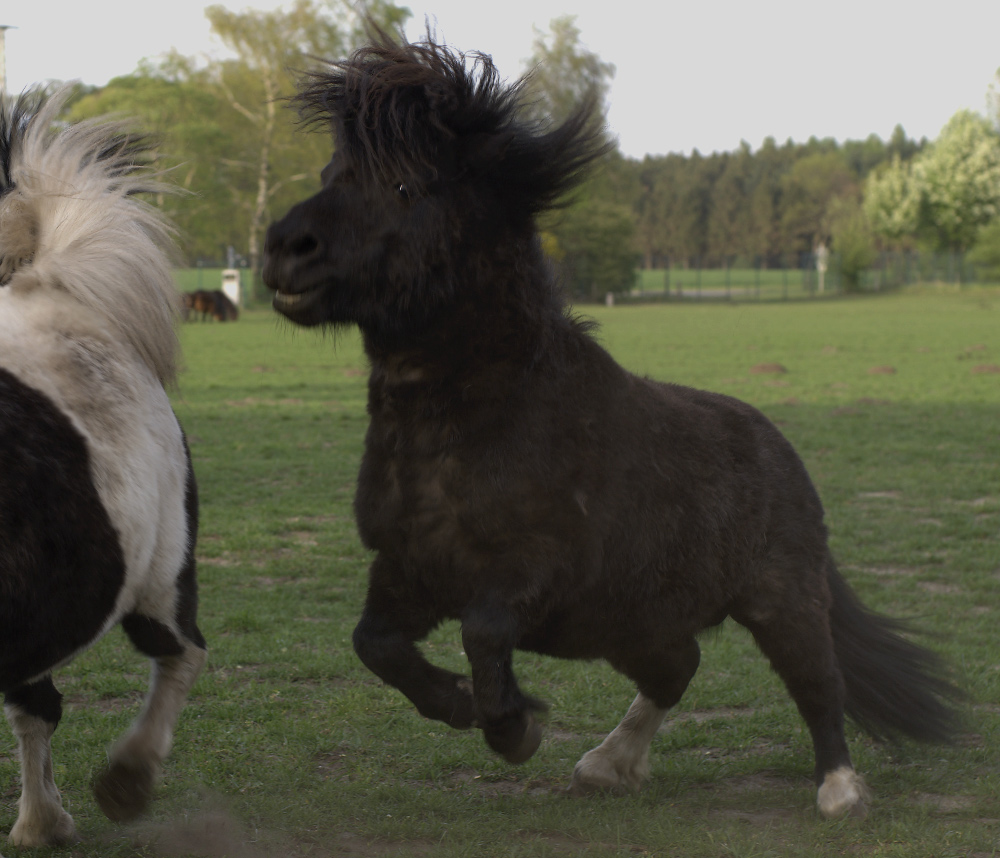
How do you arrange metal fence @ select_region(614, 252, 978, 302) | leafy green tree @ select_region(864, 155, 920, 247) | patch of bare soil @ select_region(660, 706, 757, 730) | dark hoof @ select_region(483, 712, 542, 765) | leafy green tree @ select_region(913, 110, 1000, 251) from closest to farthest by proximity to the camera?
dark hoof @ select_region(483, 712, 542, 765), patch of bare soil @ select_region(660, 706, 757, 730), metal fence @ select_region(614, 252, 978, 302), leafy green tree @ select_region(913, 110, 1000, 251), leafy green tree @ select_region(864, 155, 920, 247)

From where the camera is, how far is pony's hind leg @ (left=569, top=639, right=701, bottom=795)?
387 cm

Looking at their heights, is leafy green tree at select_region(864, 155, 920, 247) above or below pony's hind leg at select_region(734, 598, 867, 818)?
above

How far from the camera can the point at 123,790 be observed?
3.24 meters

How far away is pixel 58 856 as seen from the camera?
329 centimetres

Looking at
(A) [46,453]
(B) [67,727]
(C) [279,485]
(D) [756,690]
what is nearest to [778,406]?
(C) [279,485]

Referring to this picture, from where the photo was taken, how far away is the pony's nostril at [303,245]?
2.85 metres

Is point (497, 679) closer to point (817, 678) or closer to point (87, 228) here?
point (817, 678)

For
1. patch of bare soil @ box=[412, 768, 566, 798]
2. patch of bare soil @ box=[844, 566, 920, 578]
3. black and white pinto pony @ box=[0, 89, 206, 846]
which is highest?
black and white pinto pony @ box=[0, 89, 206, 846]

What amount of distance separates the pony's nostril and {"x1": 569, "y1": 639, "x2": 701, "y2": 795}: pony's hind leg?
1.91 metres

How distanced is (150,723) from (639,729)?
5.79 feet

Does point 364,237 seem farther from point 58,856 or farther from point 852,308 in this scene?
point 852,308

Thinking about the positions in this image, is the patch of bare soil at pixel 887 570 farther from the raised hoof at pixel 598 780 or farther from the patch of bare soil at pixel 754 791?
Result: the raised hoof at pixel 598 780

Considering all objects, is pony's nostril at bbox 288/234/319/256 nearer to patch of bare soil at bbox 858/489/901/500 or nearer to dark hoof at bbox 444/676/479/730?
dark hoof at bbox 444/676/479/730

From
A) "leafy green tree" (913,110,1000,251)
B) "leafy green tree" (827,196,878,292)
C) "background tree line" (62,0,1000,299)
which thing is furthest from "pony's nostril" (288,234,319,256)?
"leafy green tree" (913,110,1000,251)
